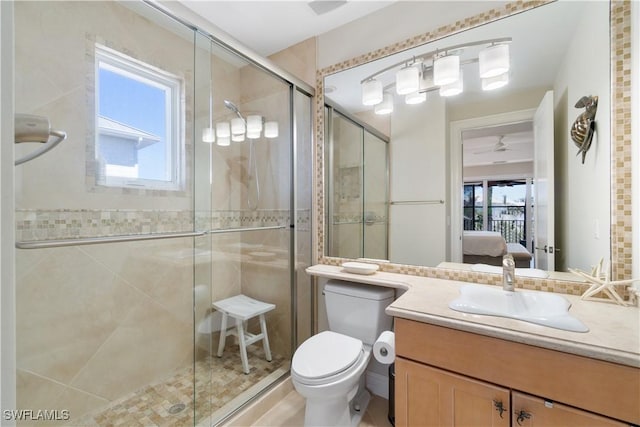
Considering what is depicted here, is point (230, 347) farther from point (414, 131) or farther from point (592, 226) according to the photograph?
point (592, 226)

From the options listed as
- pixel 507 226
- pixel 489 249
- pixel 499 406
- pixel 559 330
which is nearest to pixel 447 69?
pixel 507 226

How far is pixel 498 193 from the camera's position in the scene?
1.60 m

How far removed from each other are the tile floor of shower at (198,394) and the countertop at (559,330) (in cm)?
125

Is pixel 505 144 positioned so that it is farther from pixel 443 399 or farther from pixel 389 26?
pixel 443 399

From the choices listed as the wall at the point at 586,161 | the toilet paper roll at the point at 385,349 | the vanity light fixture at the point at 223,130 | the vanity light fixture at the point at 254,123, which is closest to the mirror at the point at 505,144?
the wall at the point at 586,161

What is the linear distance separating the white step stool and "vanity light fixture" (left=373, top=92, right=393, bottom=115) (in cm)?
166

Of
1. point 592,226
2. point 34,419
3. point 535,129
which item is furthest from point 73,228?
point 592,226

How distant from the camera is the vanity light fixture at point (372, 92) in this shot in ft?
6.21

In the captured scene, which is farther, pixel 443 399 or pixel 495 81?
pixel 495 81

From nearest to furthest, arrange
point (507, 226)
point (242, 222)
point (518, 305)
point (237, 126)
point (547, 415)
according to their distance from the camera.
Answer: point (547, 415) → point (518, 305) → point (507, 226) → point (237, 126) → point (242, 222)

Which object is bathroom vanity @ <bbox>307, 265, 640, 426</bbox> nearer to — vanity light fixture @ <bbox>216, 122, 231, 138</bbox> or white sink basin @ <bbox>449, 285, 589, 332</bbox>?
white sink basin @ <bbox>449, 285, 589, 332</bbox>

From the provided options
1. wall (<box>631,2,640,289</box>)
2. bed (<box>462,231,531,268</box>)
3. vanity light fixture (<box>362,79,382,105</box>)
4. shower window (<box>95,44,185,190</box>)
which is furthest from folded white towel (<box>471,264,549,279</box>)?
shower window (<box>95,44,185,190</box>)

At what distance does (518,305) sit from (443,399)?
0.58 meters

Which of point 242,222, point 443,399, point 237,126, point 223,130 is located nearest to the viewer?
point 443,399
